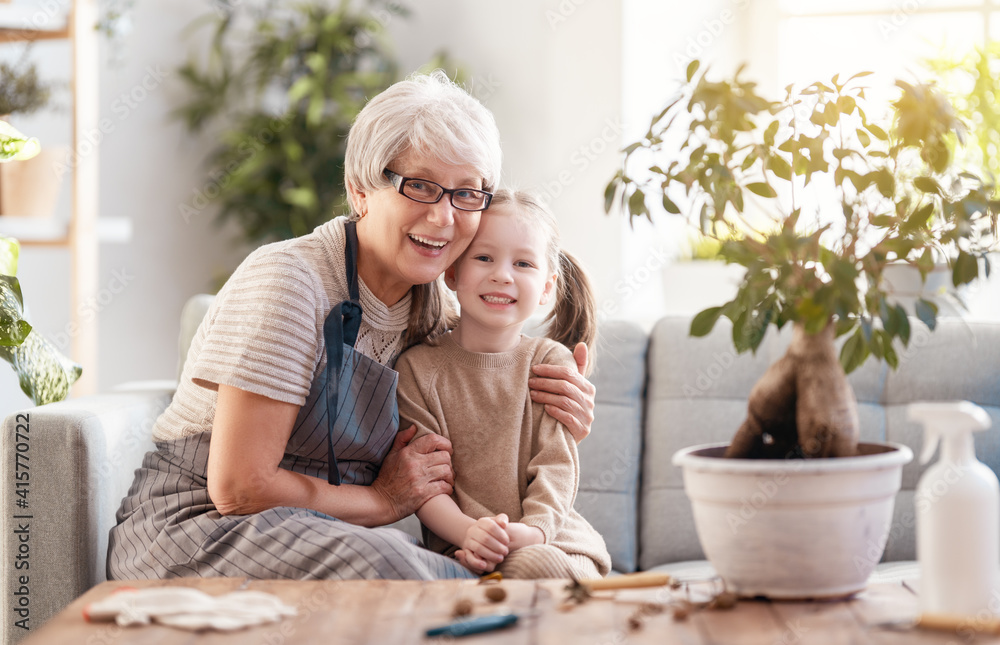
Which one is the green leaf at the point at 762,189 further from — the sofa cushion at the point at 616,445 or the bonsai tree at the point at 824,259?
the sofa cushion at the point at 616,445

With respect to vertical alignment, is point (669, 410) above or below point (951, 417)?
below

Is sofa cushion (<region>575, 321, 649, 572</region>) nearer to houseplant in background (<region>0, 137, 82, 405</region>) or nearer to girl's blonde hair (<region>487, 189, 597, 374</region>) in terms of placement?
girl's blonde hair (<region>487, 189, 597, 374</region>)

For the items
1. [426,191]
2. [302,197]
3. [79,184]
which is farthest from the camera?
[302,197]

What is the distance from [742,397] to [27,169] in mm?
1823

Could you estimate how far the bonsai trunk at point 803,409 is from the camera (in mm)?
985

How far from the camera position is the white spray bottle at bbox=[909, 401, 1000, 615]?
2.95 ft

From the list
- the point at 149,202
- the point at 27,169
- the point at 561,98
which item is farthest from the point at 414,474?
the point at 149,202

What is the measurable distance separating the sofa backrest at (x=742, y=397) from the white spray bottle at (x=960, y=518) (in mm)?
1025

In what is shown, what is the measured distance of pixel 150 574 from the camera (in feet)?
4.69

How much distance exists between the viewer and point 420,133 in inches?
57.1

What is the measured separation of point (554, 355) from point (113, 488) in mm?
814

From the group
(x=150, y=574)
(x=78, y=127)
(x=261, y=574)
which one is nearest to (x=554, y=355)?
(x=261, y=574)

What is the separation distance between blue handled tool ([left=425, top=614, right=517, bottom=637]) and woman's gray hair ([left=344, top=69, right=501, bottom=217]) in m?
0.77

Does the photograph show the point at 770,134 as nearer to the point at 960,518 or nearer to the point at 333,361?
Result: the point at 960,518
